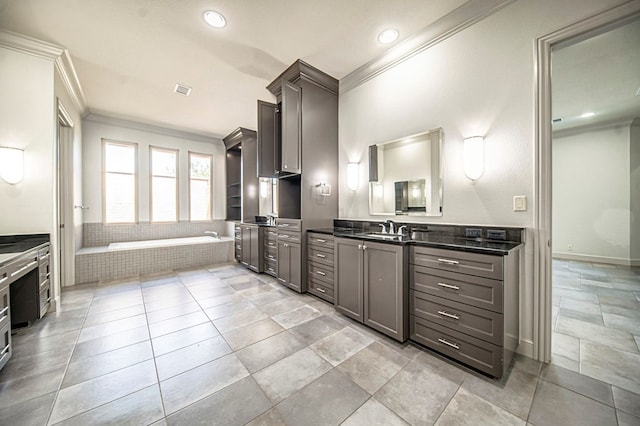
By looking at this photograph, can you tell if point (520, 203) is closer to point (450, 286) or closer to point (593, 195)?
point (450, 286)

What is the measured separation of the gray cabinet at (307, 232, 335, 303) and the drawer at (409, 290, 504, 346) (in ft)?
3.39

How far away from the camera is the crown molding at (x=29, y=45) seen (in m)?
2.30

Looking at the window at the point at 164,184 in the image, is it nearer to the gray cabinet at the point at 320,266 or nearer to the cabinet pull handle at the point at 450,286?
the gray cabinet at the point at 320,266

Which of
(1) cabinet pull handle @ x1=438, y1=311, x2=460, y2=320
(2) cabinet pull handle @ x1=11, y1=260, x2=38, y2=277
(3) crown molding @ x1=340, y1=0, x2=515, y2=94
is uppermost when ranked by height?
(3) crown molding @ x1=340, y1=0, x2=515, y2=94

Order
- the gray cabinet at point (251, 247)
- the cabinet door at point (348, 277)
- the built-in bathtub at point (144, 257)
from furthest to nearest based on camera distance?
the gray cabinet at point (251, 247)
the built-in bathtub at point (144, 257)
the cabinet door at point (348, 277)

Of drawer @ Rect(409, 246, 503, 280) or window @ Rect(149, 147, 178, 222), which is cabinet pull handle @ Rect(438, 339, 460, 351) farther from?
window @ Rect(149, 147, 178, 222)

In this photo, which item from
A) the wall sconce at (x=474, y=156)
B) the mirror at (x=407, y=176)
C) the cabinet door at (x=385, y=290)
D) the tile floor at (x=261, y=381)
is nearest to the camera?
the tile floor at (x=261, y=381)

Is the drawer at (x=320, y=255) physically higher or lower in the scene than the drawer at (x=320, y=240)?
lower

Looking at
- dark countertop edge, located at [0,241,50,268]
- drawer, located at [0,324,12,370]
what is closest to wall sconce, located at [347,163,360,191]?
dark countertop edge, located at [0,241,50,268]

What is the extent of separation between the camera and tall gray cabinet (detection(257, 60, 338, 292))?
301 centimetres

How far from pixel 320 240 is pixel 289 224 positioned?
59cm

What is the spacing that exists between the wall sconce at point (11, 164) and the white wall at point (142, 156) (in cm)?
231

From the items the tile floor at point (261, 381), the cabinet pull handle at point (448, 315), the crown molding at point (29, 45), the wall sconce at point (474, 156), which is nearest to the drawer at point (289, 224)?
the tile floor at point (261, 381)

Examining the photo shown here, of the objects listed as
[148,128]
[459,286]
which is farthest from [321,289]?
[148,128]
